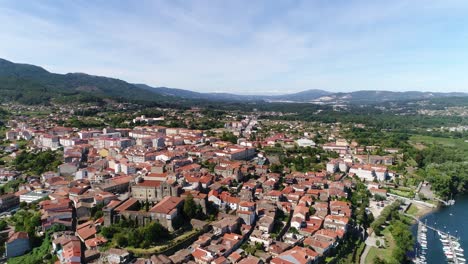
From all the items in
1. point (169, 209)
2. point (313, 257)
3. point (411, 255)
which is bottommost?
point (411, 255)

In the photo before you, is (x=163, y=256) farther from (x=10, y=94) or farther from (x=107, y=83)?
(x=107, y=83)

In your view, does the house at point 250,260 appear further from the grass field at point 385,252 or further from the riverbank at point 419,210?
the riverbank at point 419,210

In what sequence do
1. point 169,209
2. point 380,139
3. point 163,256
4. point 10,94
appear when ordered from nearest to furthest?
point 163,256 < point 169,209 < point 380,139 < point 10,94

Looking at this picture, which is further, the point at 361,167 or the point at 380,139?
the point at 380,139

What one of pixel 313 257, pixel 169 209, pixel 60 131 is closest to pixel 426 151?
pixel 313 257

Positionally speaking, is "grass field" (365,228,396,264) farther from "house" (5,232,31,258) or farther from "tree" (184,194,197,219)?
"house" (5,232,31,258)

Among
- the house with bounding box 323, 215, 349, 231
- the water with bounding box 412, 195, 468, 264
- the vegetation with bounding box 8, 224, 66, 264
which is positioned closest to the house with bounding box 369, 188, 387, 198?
the water with bounding box 412, 195, 468, 264
